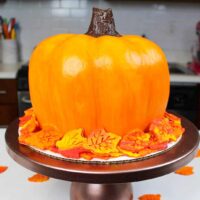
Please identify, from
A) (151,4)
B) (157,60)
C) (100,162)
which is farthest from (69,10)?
(100,162)

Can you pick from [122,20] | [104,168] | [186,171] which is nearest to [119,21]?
[122,20]

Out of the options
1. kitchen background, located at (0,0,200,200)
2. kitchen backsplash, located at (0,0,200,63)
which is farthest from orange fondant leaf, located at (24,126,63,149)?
kitchen backsplash, located at (0,0,200,63)

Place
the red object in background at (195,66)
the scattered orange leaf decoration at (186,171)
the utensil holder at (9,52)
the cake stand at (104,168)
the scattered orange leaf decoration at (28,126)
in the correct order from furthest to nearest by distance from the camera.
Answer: the utensil holder at (9,52), the red object in background at (195,66), the scattered orange leaf decoration at (186,171), the scattered orange leaf decoration at (28,126), the cake stand at (104,168)

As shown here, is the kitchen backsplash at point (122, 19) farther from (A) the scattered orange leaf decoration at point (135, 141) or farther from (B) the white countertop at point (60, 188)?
(A) the scattered orange leaf decoration at point (135, 141)

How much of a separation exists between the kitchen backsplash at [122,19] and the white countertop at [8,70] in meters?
0.23

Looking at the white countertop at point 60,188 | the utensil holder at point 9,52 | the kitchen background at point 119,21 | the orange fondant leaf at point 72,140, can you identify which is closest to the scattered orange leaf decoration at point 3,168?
the white countertop at point 60,188

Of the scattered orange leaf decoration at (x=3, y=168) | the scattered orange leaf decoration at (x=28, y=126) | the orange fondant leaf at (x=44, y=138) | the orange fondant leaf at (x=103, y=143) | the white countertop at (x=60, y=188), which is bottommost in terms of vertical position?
the scattered orange leaf decoration at (x=3, y=168)

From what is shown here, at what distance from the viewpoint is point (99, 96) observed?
1.84ft

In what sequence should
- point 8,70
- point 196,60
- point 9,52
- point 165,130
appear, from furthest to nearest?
point 9,52, point 196,60, point 8,70, point 165,130

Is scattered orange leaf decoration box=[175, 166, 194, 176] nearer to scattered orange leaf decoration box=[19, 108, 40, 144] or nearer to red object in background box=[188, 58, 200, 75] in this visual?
scattered orange leaf decoration box=[19, 108, 40, 144]

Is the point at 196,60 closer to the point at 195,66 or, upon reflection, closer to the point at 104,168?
the point at 195,66

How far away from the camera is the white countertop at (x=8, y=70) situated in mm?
1778

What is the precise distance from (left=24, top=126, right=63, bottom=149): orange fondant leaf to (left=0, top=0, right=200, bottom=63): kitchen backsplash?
1699mm

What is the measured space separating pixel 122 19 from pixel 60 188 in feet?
5.54
